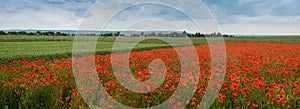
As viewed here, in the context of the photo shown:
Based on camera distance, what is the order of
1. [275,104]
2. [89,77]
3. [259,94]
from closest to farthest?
[275,104]
[259,94]
[89,77]

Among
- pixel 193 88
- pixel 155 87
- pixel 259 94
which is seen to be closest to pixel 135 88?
pixel 155 87

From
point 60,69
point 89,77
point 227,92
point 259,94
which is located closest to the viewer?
point 259,94

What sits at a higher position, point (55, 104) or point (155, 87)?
point (155, 87)

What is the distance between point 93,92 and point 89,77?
0.75m

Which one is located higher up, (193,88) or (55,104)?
(193,88)

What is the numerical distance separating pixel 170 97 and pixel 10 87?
11.3ft

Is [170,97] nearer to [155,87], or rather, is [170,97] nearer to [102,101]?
[155,87]

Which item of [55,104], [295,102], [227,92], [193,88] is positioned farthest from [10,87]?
[295,102]

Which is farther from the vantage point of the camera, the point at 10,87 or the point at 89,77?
the point at 89,77

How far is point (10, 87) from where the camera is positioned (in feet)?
16.3

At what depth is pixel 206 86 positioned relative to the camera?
488 cm

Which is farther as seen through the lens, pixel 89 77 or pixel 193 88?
pixel 89 77

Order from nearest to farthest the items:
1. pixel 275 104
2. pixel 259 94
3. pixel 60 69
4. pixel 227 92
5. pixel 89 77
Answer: pixel 275 104 → pixel 259 94 → pixel 227 92 → pixel 89 77 → pixel 60 69

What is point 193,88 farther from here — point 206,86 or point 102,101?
point 102,101
